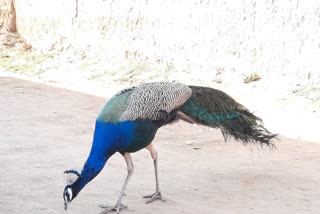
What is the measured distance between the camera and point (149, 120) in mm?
4223

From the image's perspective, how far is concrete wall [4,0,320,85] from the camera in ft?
27.1

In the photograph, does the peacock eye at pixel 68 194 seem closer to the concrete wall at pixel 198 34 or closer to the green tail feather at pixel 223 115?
the green tail feather at pixel 223 115

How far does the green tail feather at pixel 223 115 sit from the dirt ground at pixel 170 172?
1.16 ft

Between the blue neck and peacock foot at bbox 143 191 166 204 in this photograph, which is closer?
the blue neck

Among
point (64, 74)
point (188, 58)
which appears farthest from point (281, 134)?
point (64, 74)

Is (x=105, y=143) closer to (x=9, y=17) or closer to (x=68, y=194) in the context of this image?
(x=68, y=194)

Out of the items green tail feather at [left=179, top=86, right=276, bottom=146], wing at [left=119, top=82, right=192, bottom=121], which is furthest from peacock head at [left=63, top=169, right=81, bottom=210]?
green tail feather at [left=179, top=86, right=276, bottom=146]

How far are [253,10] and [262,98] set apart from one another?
142 centimetres

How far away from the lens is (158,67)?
384 inches

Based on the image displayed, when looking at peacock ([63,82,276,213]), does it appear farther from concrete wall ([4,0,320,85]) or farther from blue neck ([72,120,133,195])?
concrete wall ([4,0,320,85])

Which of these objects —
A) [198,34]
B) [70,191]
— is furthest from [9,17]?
[70,191]

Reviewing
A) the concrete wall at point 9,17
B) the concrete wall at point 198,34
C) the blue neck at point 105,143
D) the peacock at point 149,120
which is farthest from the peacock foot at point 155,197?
the concrete wall at point 9,17

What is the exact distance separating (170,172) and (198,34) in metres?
4.57

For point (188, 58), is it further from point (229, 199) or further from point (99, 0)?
point (229, 199)
